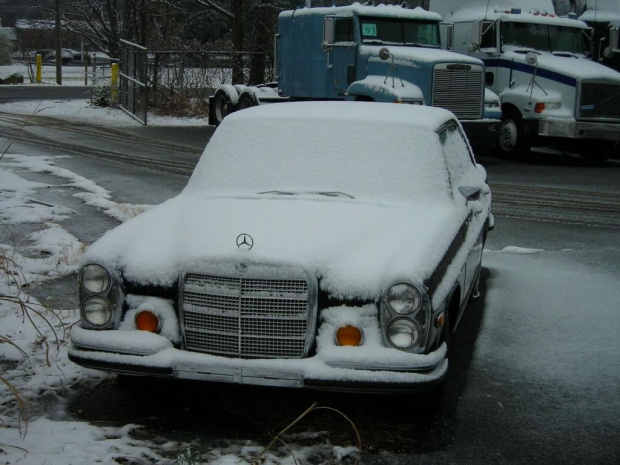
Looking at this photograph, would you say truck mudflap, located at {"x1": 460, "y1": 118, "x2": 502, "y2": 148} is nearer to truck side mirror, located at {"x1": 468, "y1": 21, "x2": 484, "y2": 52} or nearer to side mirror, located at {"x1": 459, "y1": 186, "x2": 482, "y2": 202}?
truck side mirror, located at {"x1": 468, "y1": 21, "x2": 484, "y2": 52}

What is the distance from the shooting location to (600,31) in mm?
19938

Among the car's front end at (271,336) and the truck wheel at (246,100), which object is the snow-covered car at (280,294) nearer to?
the car's front end at (271,336)

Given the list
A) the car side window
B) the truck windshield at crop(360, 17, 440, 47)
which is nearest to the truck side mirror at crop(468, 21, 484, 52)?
the truck windshield at crop(360, 17, 440, 47)

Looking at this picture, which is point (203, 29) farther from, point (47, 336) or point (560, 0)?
point (47, 336)

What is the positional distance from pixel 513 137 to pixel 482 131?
1424 mm

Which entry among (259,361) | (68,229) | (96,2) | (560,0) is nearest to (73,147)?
(68,229)

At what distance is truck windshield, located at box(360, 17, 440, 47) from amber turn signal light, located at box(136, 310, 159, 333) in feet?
46.3

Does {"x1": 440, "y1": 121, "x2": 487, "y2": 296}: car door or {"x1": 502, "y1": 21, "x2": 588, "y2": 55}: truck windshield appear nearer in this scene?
{"x1": 440, "y1": 121, "x2": 487, "y2": 296}: car door

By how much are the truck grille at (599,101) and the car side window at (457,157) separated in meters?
11.1

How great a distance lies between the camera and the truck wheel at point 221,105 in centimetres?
2258

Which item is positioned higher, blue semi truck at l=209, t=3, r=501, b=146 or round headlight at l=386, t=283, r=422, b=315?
blue semi truck at l=209, t=3, r=501, b=146

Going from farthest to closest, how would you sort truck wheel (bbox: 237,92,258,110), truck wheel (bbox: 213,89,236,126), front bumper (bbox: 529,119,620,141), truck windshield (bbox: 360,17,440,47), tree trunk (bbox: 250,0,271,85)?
tree trunk (bbox: 250,0,271,85) < truck wheel (bbox: 213,89,236,126) < truck wheel (bbox: 237,92,258,110) < truck windshield (bbox: 360,17,440,47) < front bumper (bbox: 529,119,620,141)

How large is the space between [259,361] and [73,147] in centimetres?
1427

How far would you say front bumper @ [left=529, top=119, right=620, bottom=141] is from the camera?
17.7 metres
